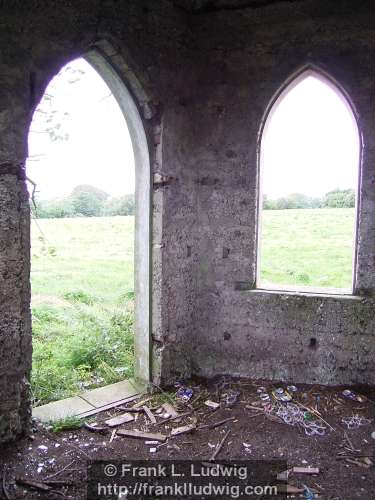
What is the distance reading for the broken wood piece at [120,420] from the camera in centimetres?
347

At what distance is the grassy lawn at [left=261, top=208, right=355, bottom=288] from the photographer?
5.32m

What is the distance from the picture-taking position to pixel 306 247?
580cm

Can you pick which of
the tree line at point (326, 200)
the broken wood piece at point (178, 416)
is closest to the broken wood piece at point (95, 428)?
the broken wood piece at point (178, 416)

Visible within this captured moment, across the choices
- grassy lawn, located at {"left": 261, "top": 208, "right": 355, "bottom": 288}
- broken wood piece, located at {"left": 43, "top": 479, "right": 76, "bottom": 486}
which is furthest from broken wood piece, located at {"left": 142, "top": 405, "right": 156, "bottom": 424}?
grassy lawn, located at {"left": 261, "top": 208, "right": 355, "bottom": 288}

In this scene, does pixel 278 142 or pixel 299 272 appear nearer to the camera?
pixel 278 142

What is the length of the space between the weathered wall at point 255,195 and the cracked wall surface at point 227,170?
0.4 inches

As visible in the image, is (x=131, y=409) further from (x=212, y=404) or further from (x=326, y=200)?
(x=326, y=200)

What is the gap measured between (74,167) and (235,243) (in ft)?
16.0

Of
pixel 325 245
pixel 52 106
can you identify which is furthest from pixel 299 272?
pixel 52 106

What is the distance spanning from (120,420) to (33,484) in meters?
0.98

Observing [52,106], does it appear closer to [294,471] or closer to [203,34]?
[203,34]

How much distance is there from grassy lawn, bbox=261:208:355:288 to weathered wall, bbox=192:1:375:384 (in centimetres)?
120

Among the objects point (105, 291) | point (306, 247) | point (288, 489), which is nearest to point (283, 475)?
point (288, 489)

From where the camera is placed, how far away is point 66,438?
3.25 meters
